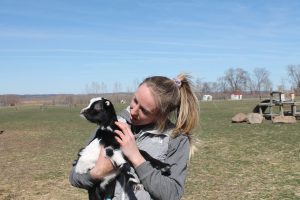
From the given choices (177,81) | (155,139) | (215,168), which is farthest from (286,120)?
(155,139)

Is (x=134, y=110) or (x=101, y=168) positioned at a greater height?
(x=134, y=110)

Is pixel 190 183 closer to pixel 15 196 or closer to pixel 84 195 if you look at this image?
pixel 84 195

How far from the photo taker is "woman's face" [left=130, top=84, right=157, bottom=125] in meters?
3.04

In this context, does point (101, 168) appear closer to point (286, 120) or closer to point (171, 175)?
point (171, 175)

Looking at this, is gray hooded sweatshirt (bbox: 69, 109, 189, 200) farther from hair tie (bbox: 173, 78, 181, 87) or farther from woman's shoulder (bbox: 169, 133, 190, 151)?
hair tie (bbox: 173, 78, 181, 87)

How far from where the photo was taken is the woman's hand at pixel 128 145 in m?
2.84

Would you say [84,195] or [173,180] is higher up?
[173,180]

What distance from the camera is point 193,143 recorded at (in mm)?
3355

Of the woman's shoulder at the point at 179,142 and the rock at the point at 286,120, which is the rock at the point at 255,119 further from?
the woman's shoulder at the point at 179,142

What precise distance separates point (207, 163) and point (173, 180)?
10.6 m

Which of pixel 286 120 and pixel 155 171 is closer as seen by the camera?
pixel 155 171

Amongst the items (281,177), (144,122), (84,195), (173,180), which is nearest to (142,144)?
(144,122)

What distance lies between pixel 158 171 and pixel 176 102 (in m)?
0.64

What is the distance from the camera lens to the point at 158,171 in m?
2.84
